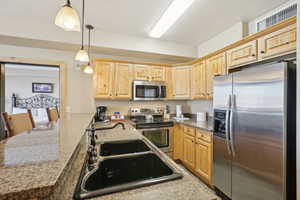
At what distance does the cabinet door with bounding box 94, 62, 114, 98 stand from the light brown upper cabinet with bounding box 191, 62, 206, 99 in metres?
1.67

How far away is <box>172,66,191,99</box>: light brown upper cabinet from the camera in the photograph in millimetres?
3116

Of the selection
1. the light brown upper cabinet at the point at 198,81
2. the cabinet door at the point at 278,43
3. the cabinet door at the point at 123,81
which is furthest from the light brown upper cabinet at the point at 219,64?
the cabinet door at the point at 123,81

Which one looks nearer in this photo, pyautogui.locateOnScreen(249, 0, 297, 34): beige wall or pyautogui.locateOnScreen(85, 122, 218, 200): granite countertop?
pyautogui.locateOnScreen(85, 122, 218, 200): granite countertop

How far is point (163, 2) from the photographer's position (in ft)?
6.29

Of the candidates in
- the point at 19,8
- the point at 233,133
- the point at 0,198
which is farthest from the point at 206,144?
the point at 19,8

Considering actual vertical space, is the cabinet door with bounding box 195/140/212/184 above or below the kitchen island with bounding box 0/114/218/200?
below

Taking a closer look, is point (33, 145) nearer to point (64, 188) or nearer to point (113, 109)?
point (64, 188)

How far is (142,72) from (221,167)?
218 cm

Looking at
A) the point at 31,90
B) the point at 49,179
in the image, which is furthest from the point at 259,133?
the point at 31,90

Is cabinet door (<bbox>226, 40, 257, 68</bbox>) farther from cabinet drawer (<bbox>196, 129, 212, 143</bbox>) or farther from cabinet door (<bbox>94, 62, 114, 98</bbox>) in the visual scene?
cabinet door (<bbox>94, 62, 114, 98</bbox>)

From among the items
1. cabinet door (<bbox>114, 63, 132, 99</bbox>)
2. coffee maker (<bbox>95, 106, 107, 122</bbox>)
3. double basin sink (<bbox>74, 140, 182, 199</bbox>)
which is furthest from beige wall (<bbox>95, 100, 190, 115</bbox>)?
double basin sink (<bbox>74, 140, 182, 199</bbox>)

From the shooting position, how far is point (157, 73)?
10.5 ft

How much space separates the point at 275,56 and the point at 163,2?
1509 mm

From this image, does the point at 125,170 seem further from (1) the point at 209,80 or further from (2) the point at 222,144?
(1) the point at 209,80
